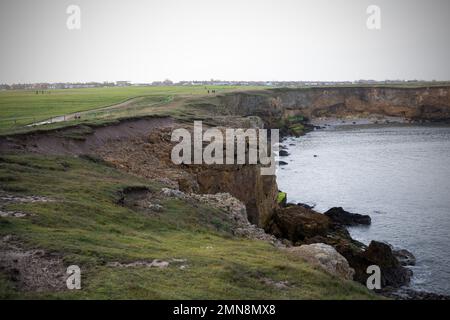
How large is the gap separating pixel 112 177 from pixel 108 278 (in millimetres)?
12661

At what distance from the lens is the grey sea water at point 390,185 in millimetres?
31450

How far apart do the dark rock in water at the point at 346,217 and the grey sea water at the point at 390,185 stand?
0.91 m

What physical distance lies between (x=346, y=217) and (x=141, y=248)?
90.6 feet

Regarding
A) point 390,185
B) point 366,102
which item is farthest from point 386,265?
point 366,102

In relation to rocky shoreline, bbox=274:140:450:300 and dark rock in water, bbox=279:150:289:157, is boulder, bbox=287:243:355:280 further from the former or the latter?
dark rock in water, bbox=279:150:289:157

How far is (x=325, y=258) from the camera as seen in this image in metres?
15.4

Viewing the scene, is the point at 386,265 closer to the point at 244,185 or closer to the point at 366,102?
the point at 244,185

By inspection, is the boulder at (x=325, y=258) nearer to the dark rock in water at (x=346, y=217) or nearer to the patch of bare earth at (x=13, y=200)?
the patch of bare earth at (x=13, y=200)

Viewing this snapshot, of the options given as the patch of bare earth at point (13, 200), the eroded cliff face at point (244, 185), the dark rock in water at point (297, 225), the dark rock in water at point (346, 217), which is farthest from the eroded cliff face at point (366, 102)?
the patch of bare earth at point (13, 200)

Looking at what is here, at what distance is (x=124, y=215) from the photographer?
17.7 metres

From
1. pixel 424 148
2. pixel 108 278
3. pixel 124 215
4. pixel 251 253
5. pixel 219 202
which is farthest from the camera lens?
pixel 424 148

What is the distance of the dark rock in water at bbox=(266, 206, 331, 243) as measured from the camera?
31.9 meters
